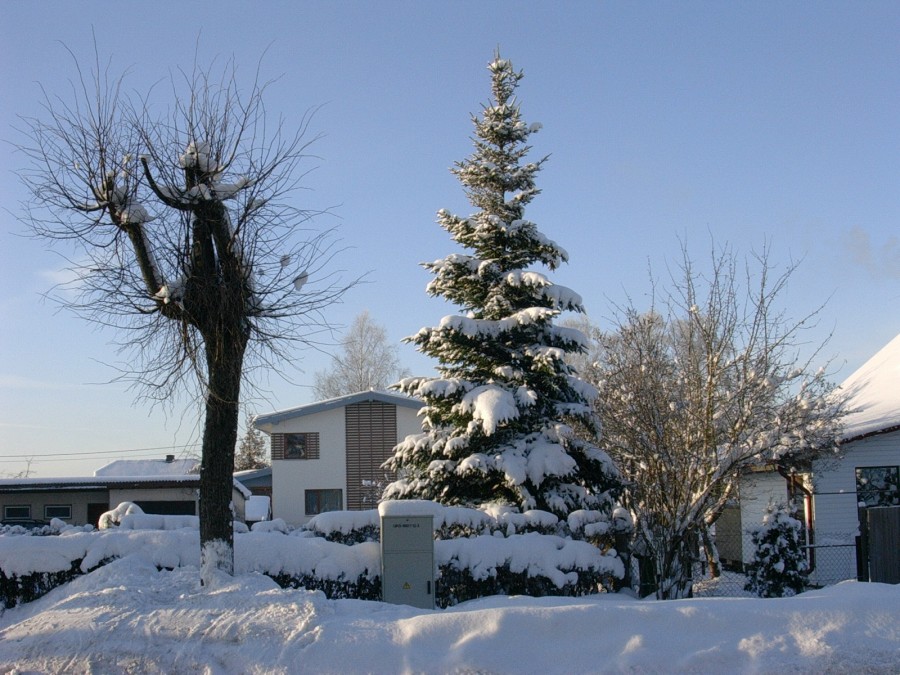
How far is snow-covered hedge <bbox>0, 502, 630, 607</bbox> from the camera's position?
41.3 ft

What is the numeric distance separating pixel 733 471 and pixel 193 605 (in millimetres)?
8619

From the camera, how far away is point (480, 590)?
13.1m

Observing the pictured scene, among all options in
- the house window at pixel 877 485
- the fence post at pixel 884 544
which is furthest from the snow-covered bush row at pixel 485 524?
the house window at pixel 877 485

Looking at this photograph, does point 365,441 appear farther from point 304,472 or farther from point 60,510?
point 60,510

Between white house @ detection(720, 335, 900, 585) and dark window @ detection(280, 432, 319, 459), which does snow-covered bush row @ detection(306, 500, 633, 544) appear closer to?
white house @ detection(720, 335, 900, 585)

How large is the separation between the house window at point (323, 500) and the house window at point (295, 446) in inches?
66.2

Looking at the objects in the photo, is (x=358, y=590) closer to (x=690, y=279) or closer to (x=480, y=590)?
(x=480, y=590)

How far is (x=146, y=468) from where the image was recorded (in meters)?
46.8

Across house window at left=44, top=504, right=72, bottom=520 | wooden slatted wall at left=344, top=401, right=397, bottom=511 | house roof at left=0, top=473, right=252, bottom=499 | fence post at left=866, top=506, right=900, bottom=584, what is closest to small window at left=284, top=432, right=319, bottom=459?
wooden slatted wall at left=344, top=401, right=397, bottom=511

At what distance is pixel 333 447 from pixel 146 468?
13.3 metres

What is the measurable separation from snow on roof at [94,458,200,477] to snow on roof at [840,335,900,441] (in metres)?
32.5

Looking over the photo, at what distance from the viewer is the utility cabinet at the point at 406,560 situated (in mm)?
12273

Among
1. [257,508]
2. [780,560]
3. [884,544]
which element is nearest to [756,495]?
[780,560]

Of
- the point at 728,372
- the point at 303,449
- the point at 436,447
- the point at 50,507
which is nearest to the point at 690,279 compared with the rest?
the point at 728,372
